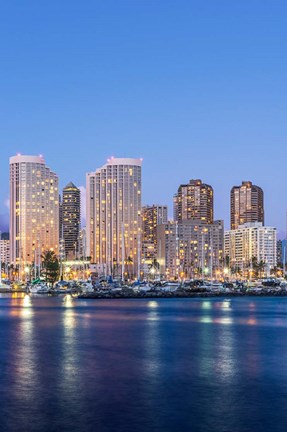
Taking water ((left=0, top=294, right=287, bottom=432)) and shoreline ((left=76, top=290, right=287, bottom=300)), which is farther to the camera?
shoreline ((left=76, top=290, right=287, bottom=300))

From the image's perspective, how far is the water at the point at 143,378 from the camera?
35344 millimetres

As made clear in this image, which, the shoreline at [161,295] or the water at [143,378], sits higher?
the water at [143,378]

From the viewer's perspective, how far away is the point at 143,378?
47188 millimetres

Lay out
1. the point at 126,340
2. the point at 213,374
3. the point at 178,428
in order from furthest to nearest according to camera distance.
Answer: the point at 126,340, the point at 213,374, the point at 178,428

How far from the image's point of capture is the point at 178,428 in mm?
33594

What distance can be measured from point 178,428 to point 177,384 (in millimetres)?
11557

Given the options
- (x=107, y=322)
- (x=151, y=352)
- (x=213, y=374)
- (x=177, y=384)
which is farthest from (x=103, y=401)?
(x=107, y=322)

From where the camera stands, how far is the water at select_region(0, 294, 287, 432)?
116 feet

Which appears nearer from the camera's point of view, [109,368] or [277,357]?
[109,368]

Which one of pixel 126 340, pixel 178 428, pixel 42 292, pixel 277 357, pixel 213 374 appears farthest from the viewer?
pixel 42 292

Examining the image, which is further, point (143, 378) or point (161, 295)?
point (161, 295)

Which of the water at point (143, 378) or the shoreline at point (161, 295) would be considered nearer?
the water at point (143, 378)

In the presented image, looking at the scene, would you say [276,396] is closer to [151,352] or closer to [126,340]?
[151,352]

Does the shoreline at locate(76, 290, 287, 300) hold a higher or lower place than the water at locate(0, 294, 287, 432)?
lower
